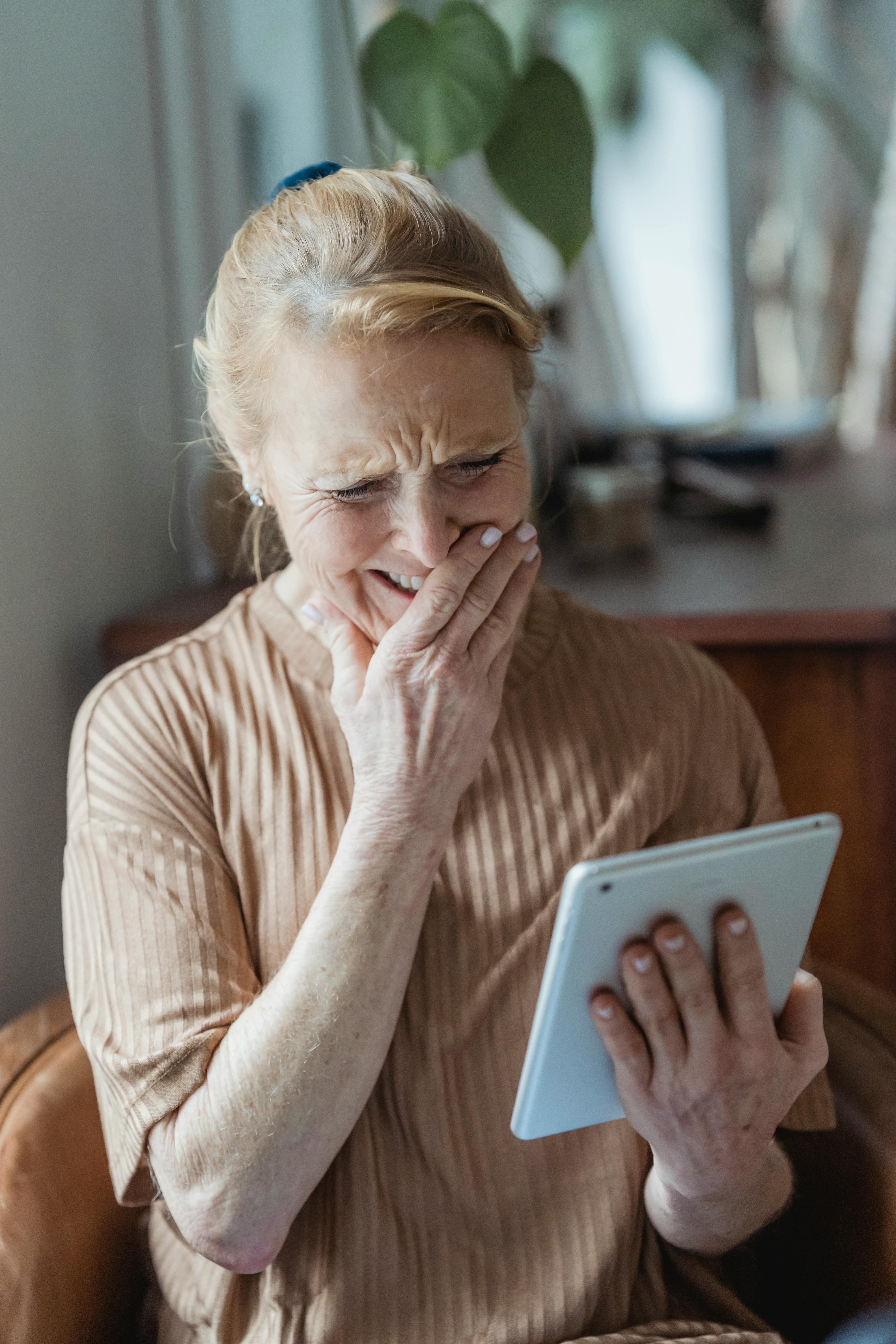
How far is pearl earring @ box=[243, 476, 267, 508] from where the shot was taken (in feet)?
3.31

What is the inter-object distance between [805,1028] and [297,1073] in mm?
364

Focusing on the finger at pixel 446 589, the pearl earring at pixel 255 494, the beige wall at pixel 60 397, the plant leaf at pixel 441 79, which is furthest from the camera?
the plant leaf at pixel 441 79

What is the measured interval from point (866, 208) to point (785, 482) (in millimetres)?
3301

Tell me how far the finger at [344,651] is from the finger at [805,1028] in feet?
1.30

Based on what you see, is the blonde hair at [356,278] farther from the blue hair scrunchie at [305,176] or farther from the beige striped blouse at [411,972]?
the beige striped blouse at [411,972]

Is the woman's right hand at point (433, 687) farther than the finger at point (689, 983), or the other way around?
the woman's right hand at point (433, 687)

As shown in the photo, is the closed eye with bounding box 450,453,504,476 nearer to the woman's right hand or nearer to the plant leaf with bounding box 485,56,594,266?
the woman's right hand

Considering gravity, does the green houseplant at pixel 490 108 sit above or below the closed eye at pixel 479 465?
above

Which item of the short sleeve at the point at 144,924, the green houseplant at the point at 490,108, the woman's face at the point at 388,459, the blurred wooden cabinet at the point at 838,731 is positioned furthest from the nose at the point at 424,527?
the green houseplant at the point at 490,108

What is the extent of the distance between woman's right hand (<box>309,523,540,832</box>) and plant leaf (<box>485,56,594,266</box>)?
0.76 metres

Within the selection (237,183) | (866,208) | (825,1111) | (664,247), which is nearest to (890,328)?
(866,208)

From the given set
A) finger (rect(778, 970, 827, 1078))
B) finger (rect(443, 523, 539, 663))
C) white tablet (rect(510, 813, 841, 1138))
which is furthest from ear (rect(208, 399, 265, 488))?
finger (rect(778, 970, 827, 1078))

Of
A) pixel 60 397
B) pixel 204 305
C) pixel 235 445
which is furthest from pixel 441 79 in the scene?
pixel 235 445

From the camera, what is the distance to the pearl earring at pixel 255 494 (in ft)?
3.31
